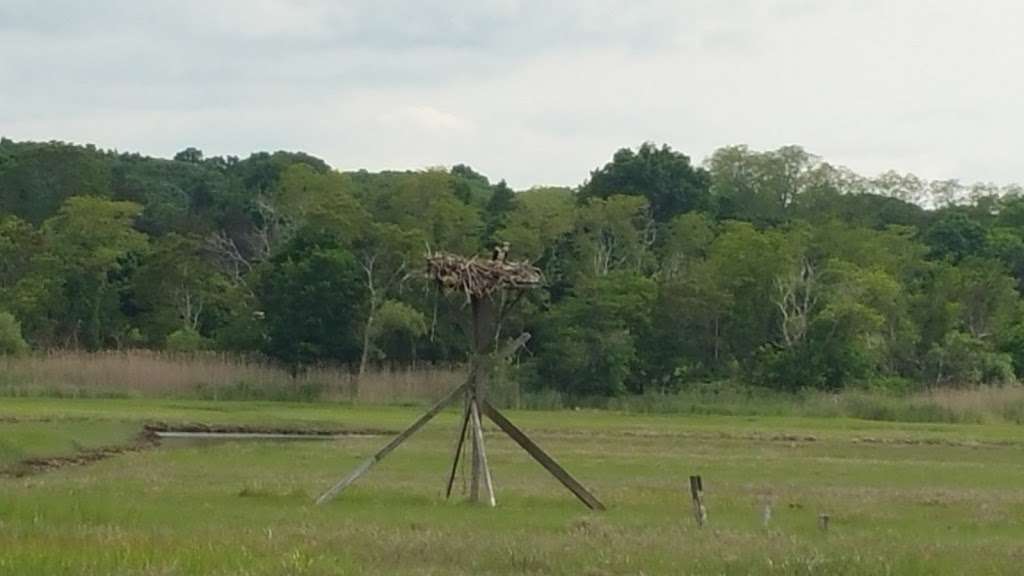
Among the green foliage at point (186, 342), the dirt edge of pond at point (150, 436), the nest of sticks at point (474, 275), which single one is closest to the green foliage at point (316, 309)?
the green foliage at point (186, 342)

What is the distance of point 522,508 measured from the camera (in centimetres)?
2766

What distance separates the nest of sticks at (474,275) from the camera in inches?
1093

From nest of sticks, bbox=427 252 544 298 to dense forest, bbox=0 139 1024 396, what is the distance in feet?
166

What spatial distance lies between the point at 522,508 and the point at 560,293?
2571 inches

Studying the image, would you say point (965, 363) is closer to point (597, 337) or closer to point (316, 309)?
point (597, 337)

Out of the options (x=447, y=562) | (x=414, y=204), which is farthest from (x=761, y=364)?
(x=447, y=562)

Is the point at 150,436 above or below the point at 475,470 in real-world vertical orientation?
below

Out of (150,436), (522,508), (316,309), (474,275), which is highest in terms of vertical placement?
(316,309)

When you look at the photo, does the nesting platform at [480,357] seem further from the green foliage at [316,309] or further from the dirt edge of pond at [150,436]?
the green foliage at [316,309]

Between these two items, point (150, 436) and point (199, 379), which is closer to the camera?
point (150, 436)

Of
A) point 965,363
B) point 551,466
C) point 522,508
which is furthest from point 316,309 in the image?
point 551,466

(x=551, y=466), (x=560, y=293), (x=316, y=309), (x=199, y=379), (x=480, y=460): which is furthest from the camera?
(x=560, y=293)

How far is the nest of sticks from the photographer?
91.1 feet

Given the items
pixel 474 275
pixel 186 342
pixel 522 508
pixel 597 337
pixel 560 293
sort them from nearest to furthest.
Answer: pixel 522 508 → pixel 474 275 → pixel 597 337 → pixel 186 342 → pixel 560 293
